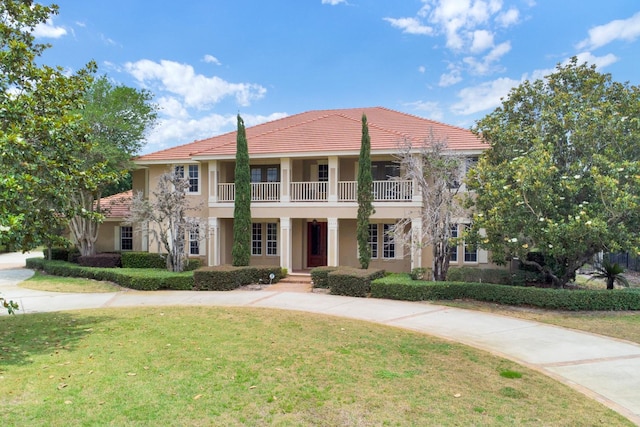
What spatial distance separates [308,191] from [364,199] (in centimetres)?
323

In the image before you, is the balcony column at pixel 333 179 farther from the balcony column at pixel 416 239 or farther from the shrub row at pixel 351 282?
the shrub row at pixel 351 282

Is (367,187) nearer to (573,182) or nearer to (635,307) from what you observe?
(573,182)

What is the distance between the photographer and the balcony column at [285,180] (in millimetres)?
18117

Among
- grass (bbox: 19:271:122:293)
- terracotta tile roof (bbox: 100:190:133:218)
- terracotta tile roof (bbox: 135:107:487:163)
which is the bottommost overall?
grass (bbox: 19:271:122:293)

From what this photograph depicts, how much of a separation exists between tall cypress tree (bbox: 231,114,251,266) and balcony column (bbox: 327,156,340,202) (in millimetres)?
3439

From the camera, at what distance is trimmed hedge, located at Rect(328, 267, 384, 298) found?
13.6 metres

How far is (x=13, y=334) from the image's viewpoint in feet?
27.8

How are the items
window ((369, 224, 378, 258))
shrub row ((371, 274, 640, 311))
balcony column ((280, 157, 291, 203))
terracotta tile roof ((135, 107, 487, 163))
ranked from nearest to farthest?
shrub row ((371, 274, 640, 311))
terracotta tile roof ((135, 107, 487, 163))
balcony column ((280, 157, 291, 203))
window ((369, 224, 378, 258))

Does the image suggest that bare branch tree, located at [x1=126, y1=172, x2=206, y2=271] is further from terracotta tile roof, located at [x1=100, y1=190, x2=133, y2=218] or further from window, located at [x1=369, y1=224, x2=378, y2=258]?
window, located at [x1=369, y1=224, x2=378, y2=258]

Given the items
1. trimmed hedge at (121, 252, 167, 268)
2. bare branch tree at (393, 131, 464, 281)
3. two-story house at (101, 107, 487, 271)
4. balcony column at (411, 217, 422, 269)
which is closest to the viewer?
bare branch tree at (393, 131, 464, 281)

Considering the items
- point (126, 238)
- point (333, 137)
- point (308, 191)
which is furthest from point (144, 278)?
point (333, 137)

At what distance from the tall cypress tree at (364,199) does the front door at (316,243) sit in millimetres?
3844

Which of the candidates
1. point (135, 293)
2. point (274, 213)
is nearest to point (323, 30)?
point (274, 213)

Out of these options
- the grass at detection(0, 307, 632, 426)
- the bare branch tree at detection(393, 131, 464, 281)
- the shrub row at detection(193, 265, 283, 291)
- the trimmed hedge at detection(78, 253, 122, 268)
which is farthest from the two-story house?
the grass at detection(0, 307, 632, 426)
